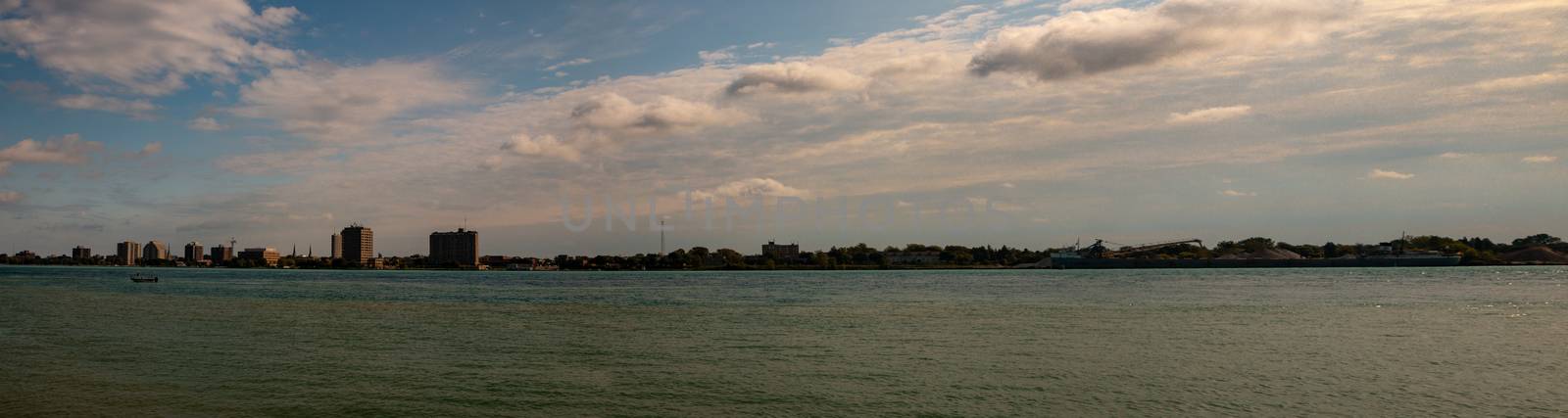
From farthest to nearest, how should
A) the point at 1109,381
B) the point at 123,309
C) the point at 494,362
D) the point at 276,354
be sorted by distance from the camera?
the point at 123,309, the point at 276,354, the point at 494,362, the point at 1109,381

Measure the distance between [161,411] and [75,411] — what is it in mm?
2202

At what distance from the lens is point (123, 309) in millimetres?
64562

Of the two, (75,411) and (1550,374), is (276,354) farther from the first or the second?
(1550,374)

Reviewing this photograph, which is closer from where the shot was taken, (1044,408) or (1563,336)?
(1044,408)

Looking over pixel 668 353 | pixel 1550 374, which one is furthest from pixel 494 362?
pixel 1550 374

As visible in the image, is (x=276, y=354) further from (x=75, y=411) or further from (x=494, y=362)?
→ (x=75, y=411)

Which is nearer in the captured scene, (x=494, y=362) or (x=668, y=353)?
(x=494, y=362)

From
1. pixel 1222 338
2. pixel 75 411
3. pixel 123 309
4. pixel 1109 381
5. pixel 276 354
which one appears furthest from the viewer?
pixel 123 309

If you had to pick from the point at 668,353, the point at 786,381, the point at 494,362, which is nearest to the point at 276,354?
the point at 494,362

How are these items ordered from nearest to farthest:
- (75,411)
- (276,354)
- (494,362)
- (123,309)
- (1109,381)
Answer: (75,411)
(1109,381)
(494,362)
(276,354)
(123,309)

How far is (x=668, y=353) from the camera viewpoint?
1358 inches

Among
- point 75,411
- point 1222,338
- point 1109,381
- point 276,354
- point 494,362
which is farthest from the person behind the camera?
point 1222,338

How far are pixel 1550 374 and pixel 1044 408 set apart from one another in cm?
1859

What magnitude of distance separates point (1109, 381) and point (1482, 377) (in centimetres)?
1200
